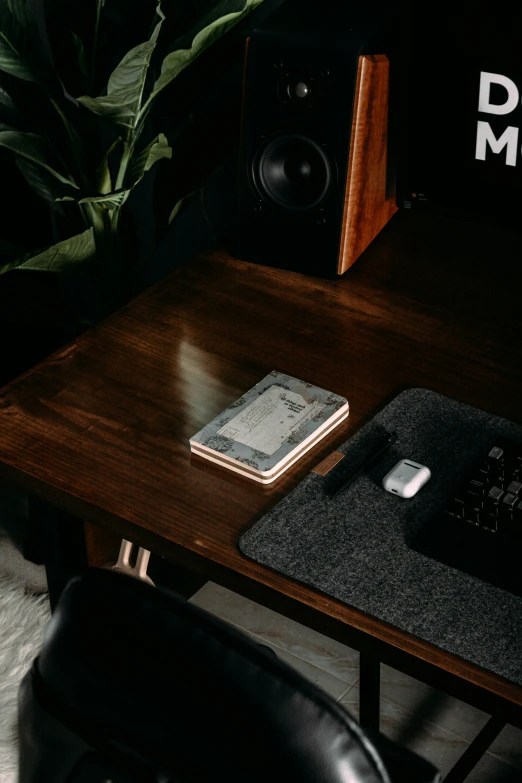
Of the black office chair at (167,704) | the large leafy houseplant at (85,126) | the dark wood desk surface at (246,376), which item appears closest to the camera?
the black office chair at (167,704)

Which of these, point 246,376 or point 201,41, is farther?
point 201,41

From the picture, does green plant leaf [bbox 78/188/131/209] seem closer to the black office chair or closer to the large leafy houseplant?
the large leafy houseplant

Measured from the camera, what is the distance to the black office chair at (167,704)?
559 millimetres

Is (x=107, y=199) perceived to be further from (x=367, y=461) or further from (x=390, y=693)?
(x=390, y=693)

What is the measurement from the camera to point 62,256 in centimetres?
147

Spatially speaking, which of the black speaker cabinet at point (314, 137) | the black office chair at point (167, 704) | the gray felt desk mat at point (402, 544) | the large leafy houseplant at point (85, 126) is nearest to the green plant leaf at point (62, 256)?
the large leafy houseplant at point (85, 126)

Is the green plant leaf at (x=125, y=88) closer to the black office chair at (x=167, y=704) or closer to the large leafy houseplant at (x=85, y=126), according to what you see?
the large leafy houseplant at (x=85, y=126)

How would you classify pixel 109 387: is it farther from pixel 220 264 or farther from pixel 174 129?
pixel 174 129

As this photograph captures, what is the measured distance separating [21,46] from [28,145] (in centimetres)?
14

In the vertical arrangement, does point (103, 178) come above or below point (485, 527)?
above

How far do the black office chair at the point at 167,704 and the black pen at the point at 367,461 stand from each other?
0.47 metres

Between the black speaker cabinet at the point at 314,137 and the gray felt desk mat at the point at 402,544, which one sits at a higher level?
the black speaker cabinet at the point at 314,137

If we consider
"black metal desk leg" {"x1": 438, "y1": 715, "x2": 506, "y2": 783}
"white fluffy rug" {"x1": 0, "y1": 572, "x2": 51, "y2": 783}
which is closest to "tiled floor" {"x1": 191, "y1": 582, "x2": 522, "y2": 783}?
"black metal desk leg" {"x1": 438, "y1": 715, "x2": 506, "y2": 783}

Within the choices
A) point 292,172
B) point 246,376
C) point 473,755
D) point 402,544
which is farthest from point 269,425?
point 473,755
